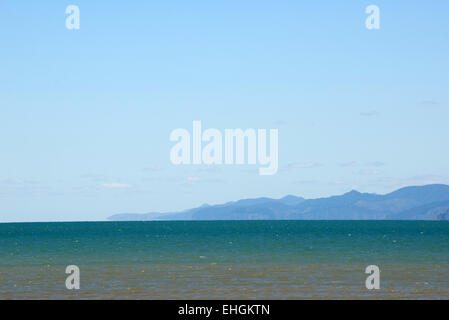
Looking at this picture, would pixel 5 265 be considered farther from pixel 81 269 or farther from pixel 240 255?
pixel 240 255

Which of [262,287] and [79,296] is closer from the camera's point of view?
[79,296]

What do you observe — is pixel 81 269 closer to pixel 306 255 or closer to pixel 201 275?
pixel 201 275

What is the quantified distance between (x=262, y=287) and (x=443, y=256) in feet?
123

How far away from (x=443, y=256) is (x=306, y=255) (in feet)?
50.4

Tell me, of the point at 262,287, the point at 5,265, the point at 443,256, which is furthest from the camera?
the point at 443,256
